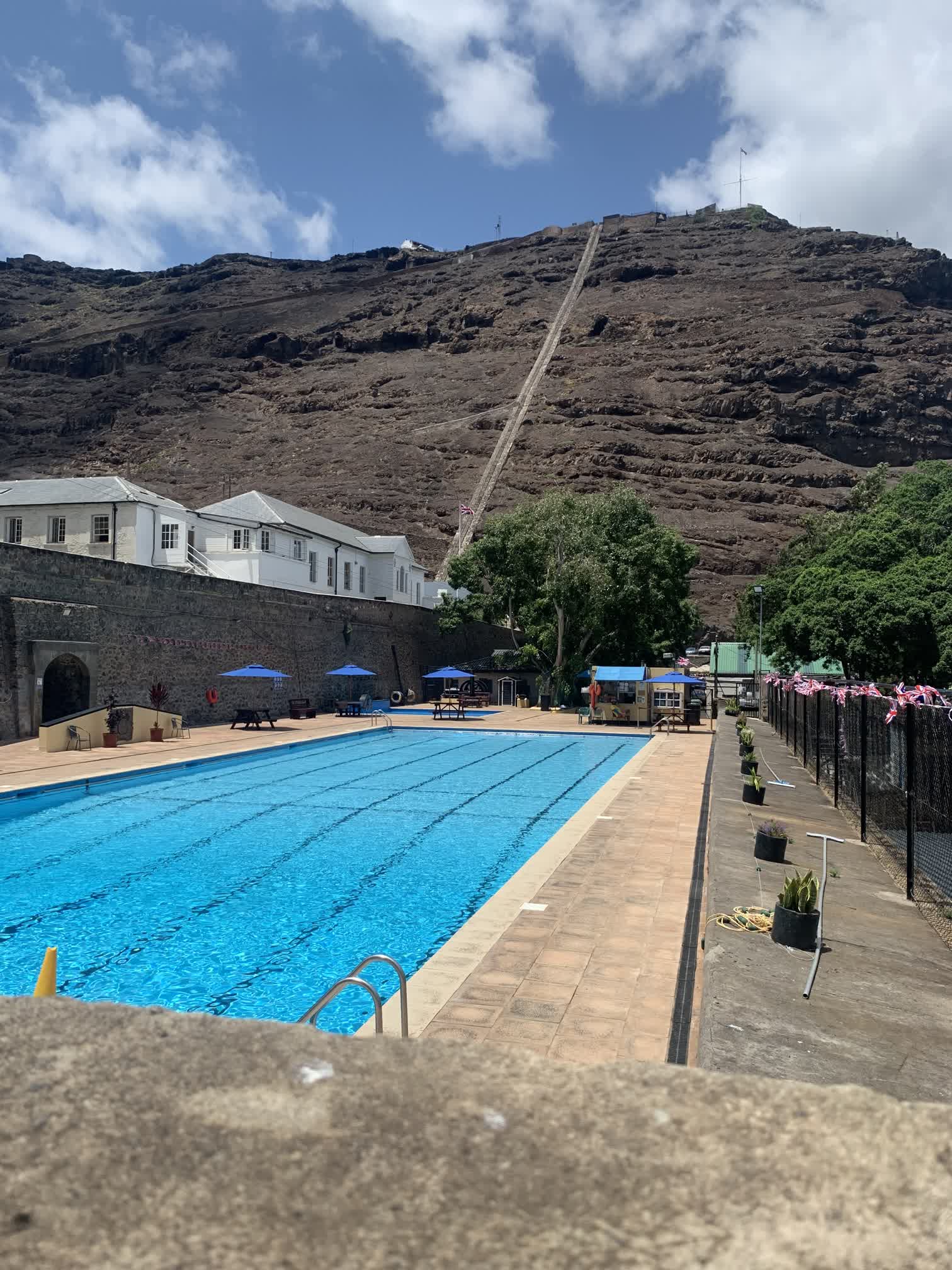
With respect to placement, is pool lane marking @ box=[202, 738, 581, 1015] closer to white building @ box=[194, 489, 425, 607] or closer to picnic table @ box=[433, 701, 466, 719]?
picnic table @ box=[433, 701, 466, 719]

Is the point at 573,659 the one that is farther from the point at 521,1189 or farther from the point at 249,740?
the point at 521,1189

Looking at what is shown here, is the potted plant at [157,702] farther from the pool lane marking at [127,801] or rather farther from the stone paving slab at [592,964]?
the stone paving slab at [592,964]

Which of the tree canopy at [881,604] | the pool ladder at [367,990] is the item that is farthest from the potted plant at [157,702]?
the pool ladder at [367,990]

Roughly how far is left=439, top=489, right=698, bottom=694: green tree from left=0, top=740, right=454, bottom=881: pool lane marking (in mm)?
17716

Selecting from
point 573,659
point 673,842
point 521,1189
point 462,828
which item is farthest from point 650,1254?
point 573,659

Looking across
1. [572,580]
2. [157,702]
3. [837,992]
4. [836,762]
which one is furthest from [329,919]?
[572,580]

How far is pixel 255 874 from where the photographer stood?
10.2 metres

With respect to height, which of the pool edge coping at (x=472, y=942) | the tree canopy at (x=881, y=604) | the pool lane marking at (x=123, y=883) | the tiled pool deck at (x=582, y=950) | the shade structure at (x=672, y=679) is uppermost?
the tree canopy at (x=881, y=604)

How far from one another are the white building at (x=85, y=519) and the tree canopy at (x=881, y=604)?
24276 mm

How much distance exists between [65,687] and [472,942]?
20147 mm

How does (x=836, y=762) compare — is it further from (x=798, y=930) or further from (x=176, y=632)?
(x=176, y=632)

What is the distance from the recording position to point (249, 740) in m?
22.6

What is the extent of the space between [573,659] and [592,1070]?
35775mm

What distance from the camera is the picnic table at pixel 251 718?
2617cm
